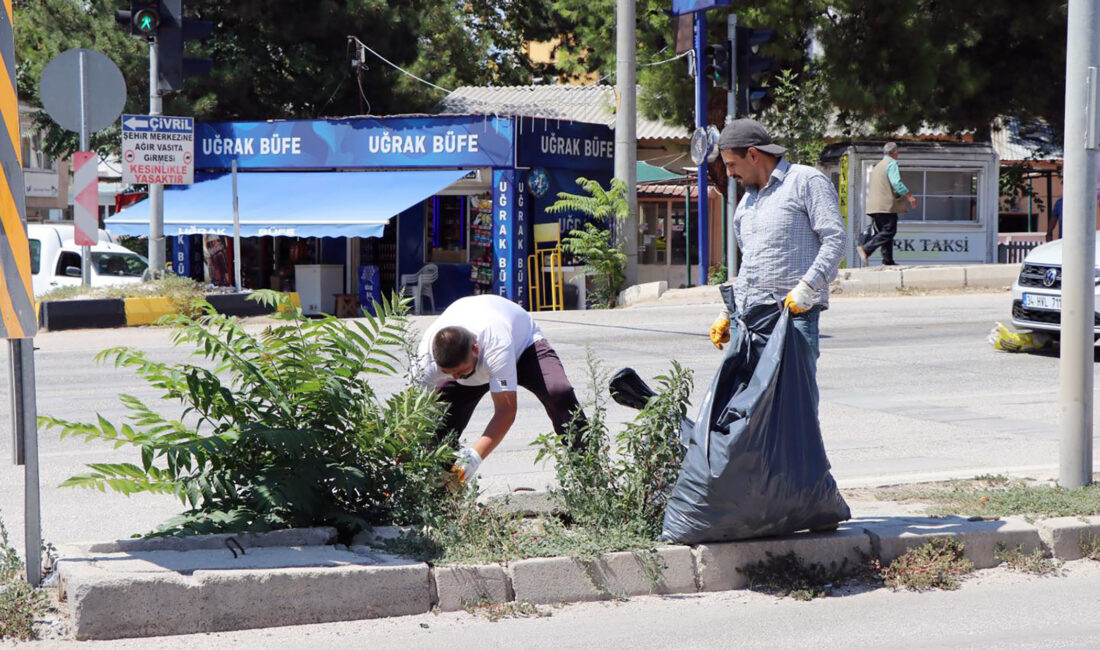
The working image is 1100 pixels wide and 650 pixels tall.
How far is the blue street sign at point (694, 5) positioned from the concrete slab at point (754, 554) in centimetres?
1326

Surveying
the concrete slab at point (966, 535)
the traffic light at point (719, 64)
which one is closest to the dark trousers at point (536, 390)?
the concrete slab at point (966, 535)

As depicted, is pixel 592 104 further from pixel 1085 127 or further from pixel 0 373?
pixel 1085 127

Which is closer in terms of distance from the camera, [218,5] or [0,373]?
[0,373]

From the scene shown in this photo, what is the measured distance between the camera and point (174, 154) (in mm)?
15711

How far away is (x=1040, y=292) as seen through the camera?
11492 millimetres

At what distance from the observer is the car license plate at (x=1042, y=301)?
11344 mm

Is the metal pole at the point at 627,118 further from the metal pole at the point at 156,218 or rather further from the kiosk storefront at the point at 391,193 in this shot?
the metal pole at the point at 156,218

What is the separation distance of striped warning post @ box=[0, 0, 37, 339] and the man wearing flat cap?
288cm

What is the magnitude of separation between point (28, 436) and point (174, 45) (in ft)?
34.2

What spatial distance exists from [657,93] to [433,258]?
16.5 feet

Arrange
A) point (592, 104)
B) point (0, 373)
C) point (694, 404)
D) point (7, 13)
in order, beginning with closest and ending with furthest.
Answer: point (7, 13) < point (694, 404) < point (0, 373) < point (592, 104)

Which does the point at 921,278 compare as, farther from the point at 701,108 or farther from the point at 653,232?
the point at 653,232

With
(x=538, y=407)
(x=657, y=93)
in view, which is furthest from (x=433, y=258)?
(x=538, y=407)

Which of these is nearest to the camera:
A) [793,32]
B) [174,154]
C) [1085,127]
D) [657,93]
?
[1085,127]
